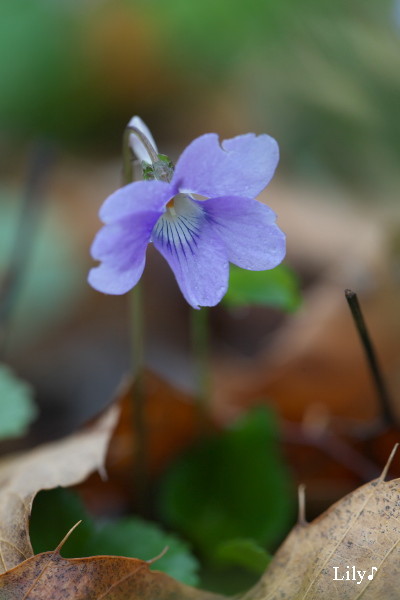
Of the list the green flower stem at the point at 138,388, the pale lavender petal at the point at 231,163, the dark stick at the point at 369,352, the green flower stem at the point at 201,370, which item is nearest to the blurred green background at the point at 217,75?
the green flower stem at the point at 201,370

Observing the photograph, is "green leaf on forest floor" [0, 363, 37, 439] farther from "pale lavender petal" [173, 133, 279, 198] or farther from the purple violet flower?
"pale lavender petal" [173, 133, 279, 198]

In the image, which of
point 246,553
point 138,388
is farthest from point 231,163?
point 246,553

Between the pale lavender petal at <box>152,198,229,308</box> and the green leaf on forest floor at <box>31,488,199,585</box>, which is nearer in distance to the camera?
the pale lavender petal at <box>152,198,229,308</box>

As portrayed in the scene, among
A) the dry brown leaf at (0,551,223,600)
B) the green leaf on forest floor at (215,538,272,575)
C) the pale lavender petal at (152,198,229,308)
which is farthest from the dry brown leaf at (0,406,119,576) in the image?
the pale lavender petal at (152,198,229,308)

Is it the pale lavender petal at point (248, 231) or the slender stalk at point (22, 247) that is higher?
the slender stalk at point (22, 247)

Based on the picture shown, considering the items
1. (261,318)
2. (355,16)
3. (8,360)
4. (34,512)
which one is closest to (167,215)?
(34,512)

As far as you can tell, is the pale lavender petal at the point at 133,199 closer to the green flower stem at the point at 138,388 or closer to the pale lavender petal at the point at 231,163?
the pale lavender petal at the point at 231,163

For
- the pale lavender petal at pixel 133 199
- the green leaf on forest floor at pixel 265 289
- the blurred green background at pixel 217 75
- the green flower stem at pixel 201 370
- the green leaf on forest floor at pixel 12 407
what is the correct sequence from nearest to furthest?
the pale lavender petal at pixel 133 199
the green leaf on forest floor at pixel 12 407
the green leaf on forest floor at pixel 265 289
the green flower stem at pixel 201 370
the blurred green background at pixel 217 75

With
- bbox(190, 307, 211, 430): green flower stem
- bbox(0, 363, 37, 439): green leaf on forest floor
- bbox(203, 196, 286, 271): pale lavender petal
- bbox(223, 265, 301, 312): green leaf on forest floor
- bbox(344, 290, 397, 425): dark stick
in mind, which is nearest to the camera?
bbox(203, 196, 286, 271): pale lavender petal
